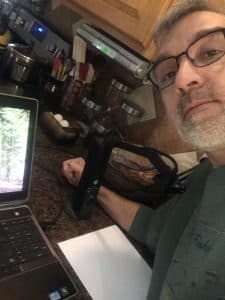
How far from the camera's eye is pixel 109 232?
905 mm

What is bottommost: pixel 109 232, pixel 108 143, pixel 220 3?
pixel 109 232

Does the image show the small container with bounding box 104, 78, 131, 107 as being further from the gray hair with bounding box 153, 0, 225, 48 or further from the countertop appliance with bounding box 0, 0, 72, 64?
the gray hair with bounding box 153, 0, 225, 48

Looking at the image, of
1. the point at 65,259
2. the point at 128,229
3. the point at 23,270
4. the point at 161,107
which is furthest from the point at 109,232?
the point at 161,107

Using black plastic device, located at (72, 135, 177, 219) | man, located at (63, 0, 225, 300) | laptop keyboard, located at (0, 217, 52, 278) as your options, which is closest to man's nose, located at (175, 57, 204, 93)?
man, located at (63, 0, 225, 300)

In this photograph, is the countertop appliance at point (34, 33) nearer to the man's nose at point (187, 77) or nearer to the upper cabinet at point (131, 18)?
the upper cabinet at point (131, 18)

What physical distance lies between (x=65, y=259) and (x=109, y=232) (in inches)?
7.5

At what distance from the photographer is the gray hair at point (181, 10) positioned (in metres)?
0.75

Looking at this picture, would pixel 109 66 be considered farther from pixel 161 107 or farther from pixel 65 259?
pixel 65 259

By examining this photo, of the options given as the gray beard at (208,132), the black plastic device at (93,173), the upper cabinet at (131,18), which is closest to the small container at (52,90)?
the upper cabinet at (131,18)

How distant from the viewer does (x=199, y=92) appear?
0.70 metres

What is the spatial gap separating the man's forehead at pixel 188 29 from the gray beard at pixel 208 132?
189 mm

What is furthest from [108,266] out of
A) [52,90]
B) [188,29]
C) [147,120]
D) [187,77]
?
[52,90]

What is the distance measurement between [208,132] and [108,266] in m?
0.41

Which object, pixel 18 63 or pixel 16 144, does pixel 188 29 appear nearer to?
pixel 16 144
